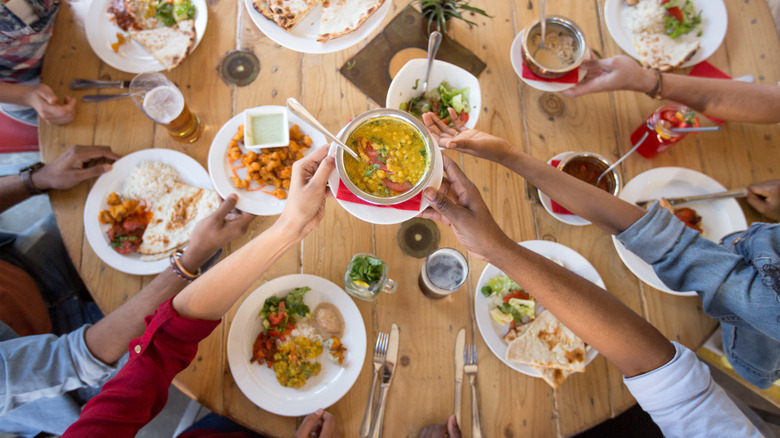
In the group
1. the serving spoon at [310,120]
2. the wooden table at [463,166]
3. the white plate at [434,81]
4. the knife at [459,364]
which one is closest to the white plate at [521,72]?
the wooden table at [463,166]

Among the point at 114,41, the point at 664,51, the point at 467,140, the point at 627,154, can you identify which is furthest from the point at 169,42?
the point at 664,51

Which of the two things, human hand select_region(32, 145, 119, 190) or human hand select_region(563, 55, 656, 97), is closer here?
human hand select_region(32, 145, 119, 190)

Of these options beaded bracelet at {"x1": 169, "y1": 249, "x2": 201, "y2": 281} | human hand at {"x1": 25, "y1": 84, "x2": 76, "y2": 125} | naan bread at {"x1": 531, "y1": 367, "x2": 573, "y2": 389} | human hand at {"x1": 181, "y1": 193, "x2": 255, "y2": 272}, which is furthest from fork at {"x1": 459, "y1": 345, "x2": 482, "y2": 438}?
human hand at {"x1": 25, "y1": 84, "x2": 76, "y2": 125}

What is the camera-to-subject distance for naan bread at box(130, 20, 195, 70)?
7.83ft

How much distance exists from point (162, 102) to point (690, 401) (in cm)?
303

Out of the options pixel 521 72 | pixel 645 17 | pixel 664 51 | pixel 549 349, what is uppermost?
pixel 645 17

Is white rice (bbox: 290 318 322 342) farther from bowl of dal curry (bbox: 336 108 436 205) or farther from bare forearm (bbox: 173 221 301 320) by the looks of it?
Result: bowl of dal curry (bbox: 336 108 436 205)

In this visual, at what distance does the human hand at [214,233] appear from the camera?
2129 millimetres

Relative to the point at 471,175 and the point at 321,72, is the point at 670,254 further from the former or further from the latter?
the point at 321,72

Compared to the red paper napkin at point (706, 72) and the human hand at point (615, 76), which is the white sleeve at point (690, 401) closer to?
the human hand at point (615, 76)

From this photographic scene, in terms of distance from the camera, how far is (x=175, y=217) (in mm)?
2256

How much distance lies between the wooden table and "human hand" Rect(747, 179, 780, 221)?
78 millimetres

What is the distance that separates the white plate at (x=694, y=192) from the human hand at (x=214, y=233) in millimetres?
2073

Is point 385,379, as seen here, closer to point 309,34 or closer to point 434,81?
point 434,81
